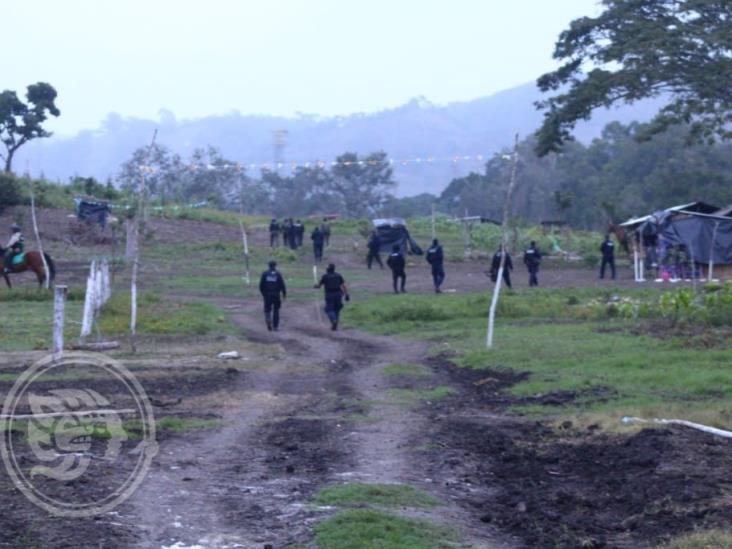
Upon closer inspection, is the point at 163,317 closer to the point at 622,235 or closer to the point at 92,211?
the point at 622,235

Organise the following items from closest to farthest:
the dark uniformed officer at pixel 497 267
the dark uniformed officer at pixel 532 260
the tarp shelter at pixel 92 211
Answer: the dark uniformed officer at pixel 497 267
the dark uniformed officer at pixel 532 260
the tarp shelter at pixel 92 211

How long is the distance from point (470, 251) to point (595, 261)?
6.46 m

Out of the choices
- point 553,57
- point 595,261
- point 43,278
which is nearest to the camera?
point 553,57

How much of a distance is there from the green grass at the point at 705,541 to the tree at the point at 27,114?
5470 centimetres

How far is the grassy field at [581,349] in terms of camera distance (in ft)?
52.6

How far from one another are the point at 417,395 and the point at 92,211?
3786cm

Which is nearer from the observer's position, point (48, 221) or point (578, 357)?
point (578, 357)

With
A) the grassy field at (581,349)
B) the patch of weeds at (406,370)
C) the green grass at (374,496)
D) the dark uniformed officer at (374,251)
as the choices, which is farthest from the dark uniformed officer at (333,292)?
the dark uniformed officer at (374,251)

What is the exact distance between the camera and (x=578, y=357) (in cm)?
2062

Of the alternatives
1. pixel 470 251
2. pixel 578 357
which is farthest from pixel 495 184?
pixel 578 357

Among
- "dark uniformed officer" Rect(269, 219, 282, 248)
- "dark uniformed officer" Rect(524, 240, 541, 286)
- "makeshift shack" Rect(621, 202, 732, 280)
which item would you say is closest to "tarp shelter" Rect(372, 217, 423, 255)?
"dark uniformed officer" Rect(269, 219, 282, 248)

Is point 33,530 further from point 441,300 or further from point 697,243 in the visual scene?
point 697,243

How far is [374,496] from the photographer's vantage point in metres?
10.1

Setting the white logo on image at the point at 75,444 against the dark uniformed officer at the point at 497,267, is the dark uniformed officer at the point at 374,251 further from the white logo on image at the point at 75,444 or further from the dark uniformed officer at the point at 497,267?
the white logo on image at the point at 75,444
